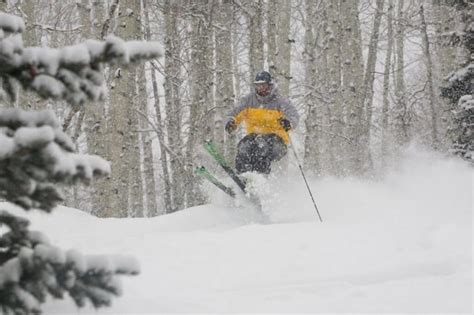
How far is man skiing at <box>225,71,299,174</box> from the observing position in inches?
349

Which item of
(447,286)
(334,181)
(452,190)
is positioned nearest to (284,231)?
(447,286)

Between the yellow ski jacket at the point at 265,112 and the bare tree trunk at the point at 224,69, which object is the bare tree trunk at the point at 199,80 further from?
the yellow ski jacket at the point at 265,112

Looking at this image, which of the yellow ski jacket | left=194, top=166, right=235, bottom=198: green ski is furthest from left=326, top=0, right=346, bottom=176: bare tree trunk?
left=194, top=166, right=235, bottom=198: green ski

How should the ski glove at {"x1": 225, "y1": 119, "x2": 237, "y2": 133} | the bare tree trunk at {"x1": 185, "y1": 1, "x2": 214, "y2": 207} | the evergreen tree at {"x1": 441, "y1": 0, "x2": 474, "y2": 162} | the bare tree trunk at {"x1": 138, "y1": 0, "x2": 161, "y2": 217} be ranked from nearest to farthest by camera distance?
the ski glove at {"x1": 225, "y1": 119, "x2": 237, "y2": 133}
the evergreen tree at {"x1": 441, "y1": 0, "x2": 474, "y2": 162}
the bare tree trunk at {"x1": 185, "y1": 1, "x2": 214, "y2": 207}
the bare tree trunk at {"x1": 138, "y1": 0, "x2": 161, "y2": 217}

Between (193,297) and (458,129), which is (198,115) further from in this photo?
(193,297)

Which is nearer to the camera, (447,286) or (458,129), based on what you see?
(447,286)

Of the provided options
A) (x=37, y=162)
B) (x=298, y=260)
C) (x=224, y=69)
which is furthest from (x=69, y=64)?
(x=224, y=69)

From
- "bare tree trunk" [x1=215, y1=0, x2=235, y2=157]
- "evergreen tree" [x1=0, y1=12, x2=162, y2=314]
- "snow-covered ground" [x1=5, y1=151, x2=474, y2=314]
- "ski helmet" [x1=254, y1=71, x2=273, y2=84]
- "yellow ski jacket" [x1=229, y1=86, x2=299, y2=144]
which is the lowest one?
"snow-covered ground" [x1=5, y1=151, x2=474, y2=314]

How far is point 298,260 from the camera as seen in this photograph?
493 centimetres

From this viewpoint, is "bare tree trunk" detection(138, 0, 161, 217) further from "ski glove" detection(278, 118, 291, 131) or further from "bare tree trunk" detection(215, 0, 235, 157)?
"ski glove" detection(278, 118, 291, 131)

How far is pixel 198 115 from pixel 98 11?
3.67m

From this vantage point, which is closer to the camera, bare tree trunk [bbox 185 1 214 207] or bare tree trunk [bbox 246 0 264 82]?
bare tree trunk [bbox 246 0 264 82]

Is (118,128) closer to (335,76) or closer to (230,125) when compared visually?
(230,125)

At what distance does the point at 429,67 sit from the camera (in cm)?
1681
